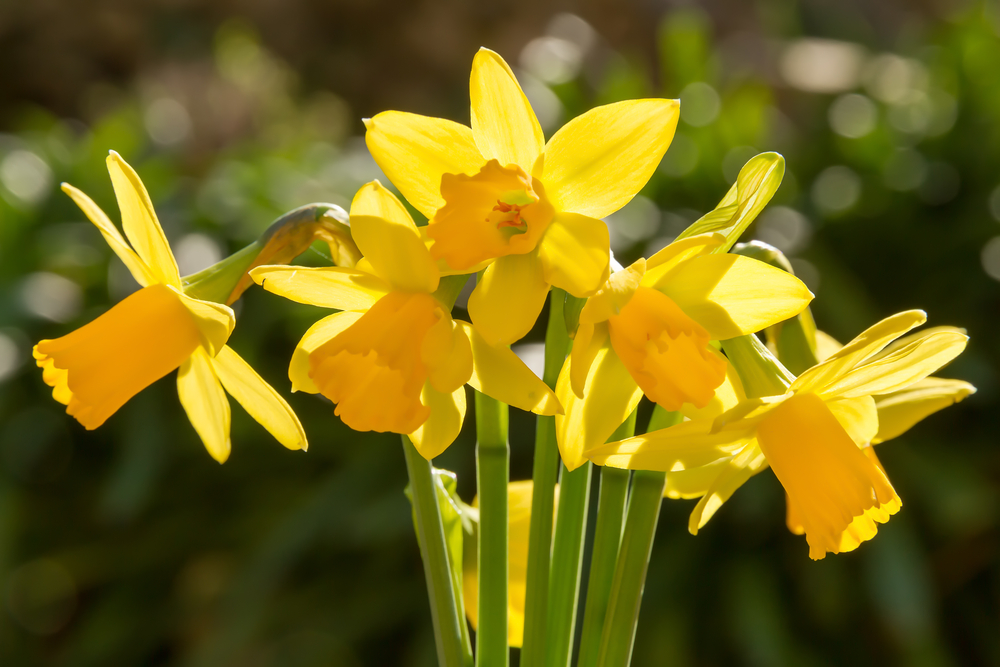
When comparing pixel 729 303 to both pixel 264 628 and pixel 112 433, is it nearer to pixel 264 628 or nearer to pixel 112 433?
pixel 264 628

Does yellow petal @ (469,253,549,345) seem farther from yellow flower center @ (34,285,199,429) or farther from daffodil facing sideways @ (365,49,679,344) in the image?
yellow flower center @ (34,285,199,429)

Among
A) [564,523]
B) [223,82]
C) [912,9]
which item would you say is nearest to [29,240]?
Answer: [564,523]

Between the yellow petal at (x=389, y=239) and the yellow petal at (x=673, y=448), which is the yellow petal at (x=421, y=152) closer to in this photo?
the yellow petal at (x=389, y=239)

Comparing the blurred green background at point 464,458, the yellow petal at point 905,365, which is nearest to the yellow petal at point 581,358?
the yellow petal at point 905,365

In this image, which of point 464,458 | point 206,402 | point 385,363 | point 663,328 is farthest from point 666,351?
point 464,458

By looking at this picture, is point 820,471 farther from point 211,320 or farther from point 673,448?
point 211,320

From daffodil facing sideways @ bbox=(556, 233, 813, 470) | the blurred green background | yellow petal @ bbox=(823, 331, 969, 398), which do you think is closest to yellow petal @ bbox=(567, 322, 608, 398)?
daffodil facing sideways @ bbox=(556, 233, 813, 470)

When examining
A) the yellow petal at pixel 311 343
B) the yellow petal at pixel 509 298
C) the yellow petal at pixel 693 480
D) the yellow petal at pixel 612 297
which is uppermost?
the yellow petal at pixel 612 297
